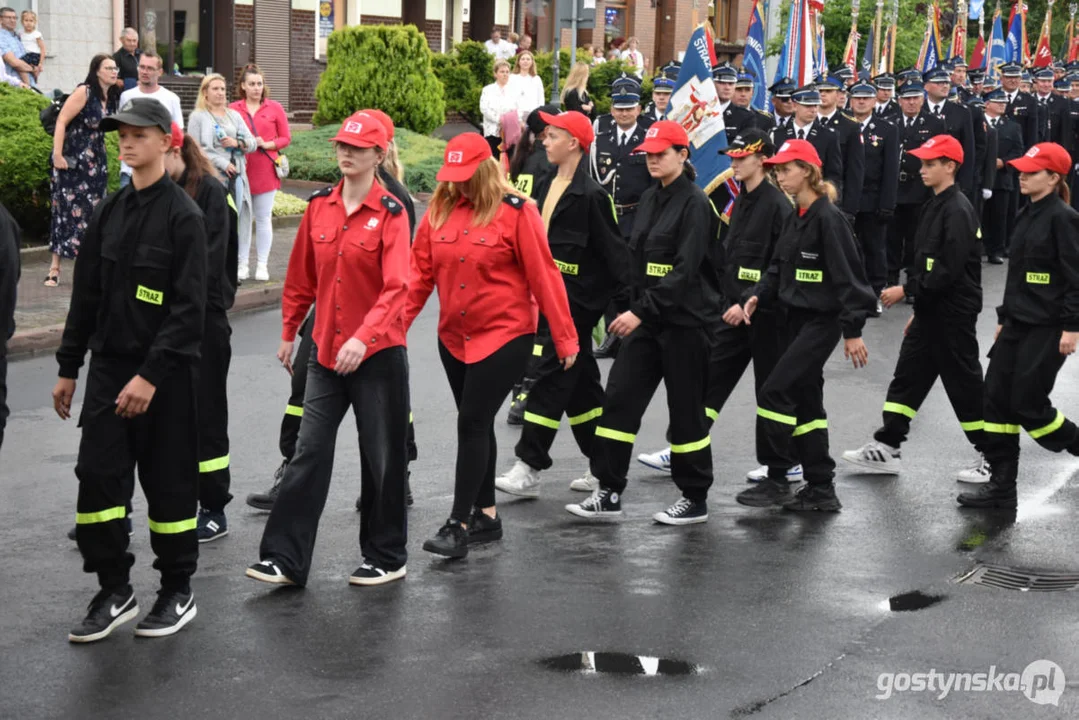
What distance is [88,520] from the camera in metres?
6.01

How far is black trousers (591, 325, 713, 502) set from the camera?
318 inches

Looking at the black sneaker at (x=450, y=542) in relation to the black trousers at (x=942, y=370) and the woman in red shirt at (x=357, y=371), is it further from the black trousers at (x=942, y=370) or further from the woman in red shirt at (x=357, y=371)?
the black trousers at (x=942, y=370)

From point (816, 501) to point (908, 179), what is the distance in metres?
9.31

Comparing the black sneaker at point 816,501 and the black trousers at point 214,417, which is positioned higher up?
the black trousers at point 214,417

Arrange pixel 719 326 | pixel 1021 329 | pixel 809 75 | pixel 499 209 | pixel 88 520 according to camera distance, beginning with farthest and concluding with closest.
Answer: pixel 809 75, pixel 719 326, pixel 1021 329, pixel 499 209, pixel 88 520

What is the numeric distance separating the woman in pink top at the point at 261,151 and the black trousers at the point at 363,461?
8596mm

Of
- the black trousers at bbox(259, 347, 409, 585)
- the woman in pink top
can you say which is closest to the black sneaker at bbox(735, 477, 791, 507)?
the black trousers at bbox(259, 347, 409, 585)

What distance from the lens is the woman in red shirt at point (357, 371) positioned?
21.9 ft

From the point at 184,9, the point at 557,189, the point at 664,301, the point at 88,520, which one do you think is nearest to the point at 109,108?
the point at 557,189

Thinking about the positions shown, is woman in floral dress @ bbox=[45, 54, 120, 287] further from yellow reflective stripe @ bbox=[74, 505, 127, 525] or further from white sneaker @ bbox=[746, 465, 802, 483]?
yellow reflective stripe @ bbox=[74, 505, 127, 525]

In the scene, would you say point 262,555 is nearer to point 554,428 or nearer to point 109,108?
point 554,428

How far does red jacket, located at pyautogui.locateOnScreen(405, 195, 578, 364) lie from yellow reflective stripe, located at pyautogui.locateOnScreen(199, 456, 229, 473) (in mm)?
1109

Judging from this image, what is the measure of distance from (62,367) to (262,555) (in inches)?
44.9

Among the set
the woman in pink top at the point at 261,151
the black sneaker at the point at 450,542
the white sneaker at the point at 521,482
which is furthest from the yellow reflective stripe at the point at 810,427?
the woman in pink top at the point at 261,151
